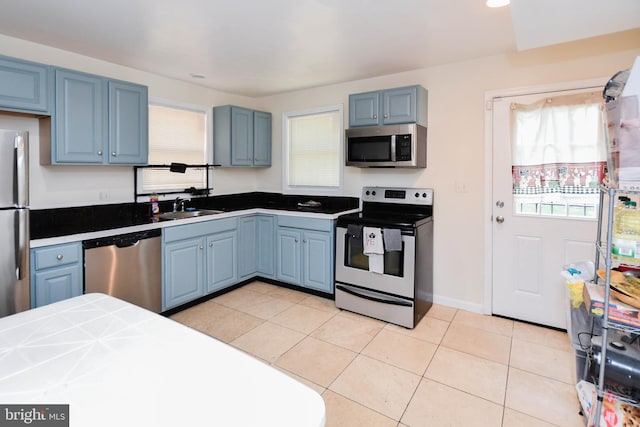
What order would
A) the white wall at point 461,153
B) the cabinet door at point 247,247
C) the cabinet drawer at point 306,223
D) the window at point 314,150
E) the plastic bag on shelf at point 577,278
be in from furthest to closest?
1. the window at point 314,150
2. the cabinet door at point 247,247
3. the cabinet drawer at point 306,223
4. the white wall at point 461,153
5. the plastic bag on shelf at point 577,278

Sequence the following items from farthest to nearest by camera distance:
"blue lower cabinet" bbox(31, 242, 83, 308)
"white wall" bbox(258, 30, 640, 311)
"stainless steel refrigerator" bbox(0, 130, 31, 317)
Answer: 1. "white wall" bbox(258, 30, 640, 311)
2. "blue lower cabinet" bbox(31, 242, 83, 308)
3. "stainless steel refrigerator" bbox(0, 130, 31, 317)

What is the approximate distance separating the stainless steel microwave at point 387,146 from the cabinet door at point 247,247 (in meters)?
1.32

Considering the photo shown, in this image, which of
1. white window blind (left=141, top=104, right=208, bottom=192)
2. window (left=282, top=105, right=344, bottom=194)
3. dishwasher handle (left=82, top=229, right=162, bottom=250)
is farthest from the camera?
window (left=282, top=105, right=344, bottom=194)

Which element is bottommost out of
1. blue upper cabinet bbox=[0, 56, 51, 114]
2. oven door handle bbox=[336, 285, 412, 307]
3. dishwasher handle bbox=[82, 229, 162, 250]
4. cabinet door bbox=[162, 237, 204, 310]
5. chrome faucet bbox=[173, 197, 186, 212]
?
oven door handle bbox=[336, 285, 412, 307]

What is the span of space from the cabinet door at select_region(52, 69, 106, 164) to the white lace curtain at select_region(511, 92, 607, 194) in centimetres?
345

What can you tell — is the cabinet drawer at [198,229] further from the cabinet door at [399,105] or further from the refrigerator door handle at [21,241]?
the cabinet door at [399,105]

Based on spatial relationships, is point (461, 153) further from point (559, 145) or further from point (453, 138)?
point (559, 145)

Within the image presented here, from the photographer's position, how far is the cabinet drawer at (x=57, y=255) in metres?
2.33

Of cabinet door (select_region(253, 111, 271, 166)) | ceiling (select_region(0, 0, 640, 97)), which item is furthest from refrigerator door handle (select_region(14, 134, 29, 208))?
cabinet door (select_region(253, 111, 271, 166))

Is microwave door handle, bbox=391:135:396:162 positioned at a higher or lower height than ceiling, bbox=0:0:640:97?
lower

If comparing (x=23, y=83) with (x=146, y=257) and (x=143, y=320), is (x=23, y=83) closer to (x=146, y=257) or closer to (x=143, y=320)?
(x=146, y=257)

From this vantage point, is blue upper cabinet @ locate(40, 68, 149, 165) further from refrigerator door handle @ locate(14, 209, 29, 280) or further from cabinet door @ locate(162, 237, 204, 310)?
cabinet door @ locate(162, 237, 204, 310)

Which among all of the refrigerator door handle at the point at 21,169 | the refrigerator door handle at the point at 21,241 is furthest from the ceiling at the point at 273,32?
the refrigerator door handle at the point at 21,241
